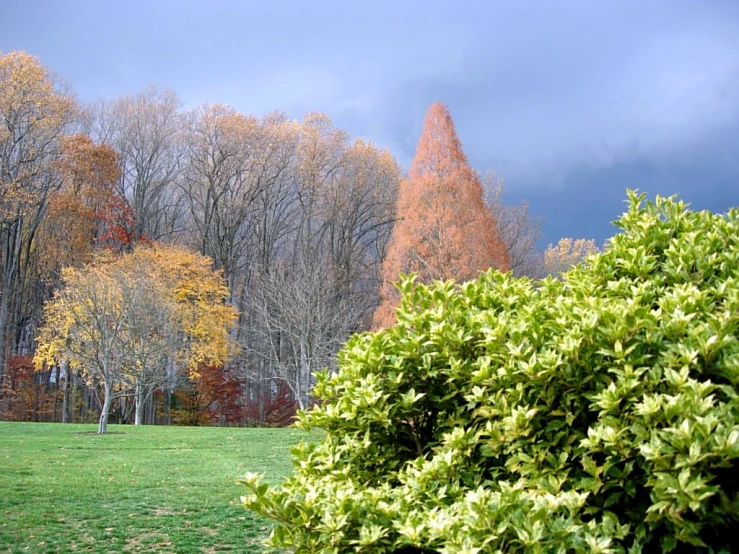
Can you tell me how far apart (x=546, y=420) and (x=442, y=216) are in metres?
12.4

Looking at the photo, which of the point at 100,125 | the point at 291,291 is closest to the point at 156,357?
the point at 291,291

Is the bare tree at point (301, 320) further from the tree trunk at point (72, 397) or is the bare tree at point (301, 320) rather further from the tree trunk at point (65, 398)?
the tree trunk at point (65, 398)

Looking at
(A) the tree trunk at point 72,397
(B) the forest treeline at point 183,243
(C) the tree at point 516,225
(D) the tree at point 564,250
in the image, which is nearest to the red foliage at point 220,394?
(B) the forest treeline at point 183,243

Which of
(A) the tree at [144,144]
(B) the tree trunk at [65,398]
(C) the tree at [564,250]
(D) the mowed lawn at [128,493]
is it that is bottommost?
(D) the mowed lawn at [128,493]

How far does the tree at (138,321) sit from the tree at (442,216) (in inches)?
284

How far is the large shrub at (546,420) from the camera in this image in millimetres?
1812

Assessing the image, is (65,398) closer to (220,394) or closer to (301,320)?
(220,394)

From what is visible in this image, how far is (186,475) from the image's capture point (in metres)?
9.50

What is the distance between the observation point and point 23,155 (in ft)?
73.8

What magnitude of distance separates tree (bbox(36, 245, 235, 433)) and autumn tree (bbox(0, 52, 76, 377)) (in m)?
3.23

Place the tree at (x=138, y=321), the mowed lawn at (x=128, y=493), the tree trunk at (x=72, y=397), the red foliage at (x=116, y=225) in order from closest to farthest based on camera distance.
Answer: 1. the mowed lawn at (x=128, y=493)
2. the tree at (x=138, y=321)
3. the tree trunk at (x=72, y=397)
4. the red foliage at (x=116, y=225)

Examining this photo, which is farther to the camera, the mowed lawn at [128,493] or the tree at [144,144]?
the tree at [144,144]

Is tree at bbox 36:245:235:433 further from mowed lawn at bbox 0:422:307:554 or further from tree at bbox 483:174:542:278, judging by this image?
tree at bbox 483:174:542:278

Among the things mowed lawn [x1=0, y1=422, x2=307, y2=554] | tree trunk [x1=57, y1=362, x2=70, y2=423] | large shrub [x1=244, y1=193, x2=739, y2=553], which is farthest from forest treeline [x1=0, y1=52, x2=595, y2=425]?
large shrub [x1=244, y1=193, x2=739, y2=553]
